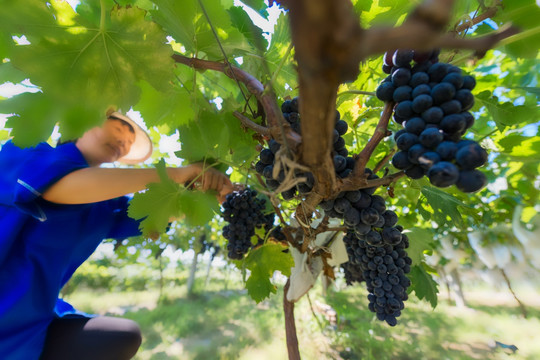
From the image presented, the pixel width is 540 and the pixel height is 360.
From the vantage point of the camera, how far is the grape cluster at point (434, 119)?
0.42m

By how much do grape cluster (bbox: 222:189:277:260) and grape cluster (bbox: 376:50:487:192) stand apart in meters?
0.98

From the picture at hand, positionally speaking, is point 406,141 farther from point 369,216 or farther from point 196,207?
point 196,207

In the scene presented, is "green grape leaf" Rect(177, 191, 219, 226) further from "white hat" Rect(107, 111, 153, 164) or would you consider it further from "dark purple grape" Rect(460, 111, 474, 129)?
"white hat" Rect(107, 111, 153, 164)

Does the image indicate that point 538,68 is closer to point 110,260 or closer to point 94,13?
point 94,13

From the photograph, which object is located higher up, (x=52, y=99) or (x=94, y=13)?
(x=94, y=13)

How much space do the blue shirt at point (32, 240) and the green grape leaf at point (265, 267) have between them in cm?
91

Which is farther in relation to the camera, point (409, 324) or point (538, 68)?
point (409, 324)

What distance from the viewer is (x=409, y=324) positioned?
188 inches

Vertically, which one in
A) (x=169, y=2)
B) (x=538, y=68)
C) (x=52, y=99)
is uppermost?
(x=538, y=68)

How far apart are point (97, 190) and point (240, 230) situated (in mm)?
713

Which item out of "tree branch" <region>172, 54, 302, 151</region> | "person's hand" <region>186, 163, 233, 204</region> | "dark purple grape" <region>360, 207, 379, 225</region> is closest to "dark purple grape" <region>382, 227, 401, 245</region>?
"dark purple grape" <region>360, 207, 379, 225</region>

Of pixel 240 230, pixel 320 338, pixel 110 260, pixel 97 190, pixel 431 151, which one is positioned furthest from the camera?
pixel 110 260

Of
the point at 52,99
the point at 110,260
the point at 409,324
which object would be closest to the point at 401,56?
the point at 52,99

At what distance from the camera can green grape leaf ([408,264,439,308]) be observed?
1.33 m
